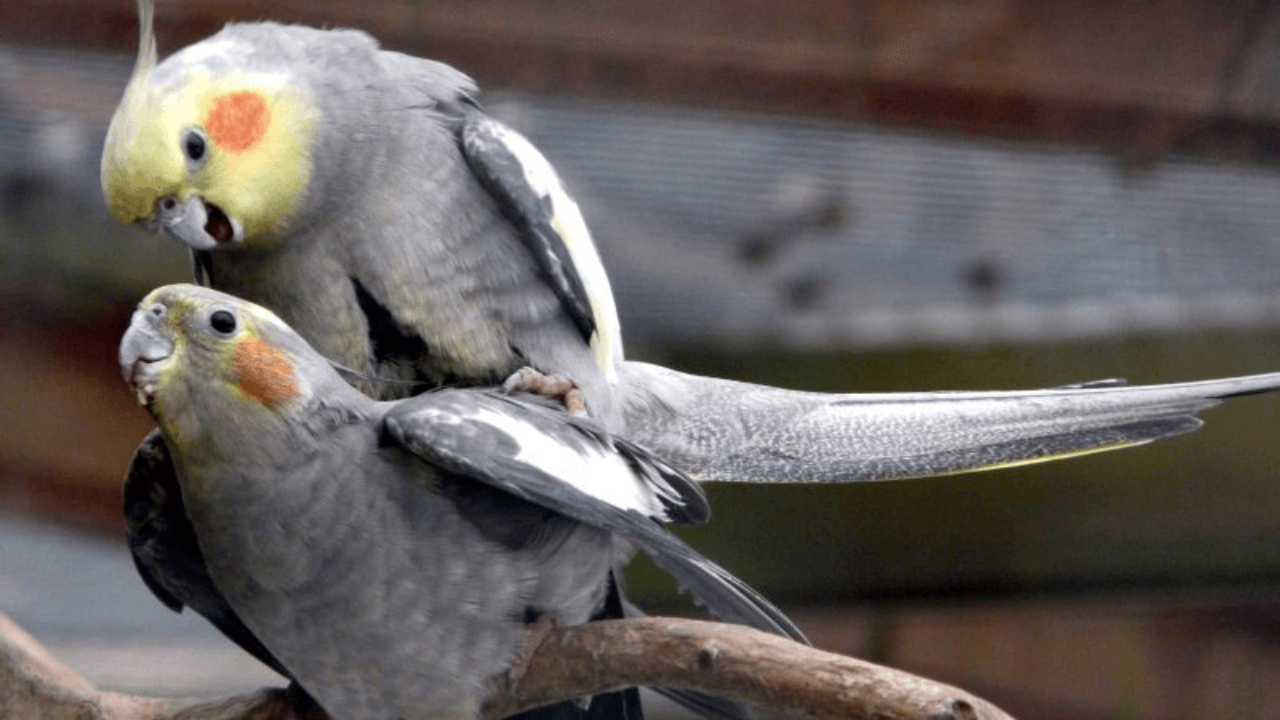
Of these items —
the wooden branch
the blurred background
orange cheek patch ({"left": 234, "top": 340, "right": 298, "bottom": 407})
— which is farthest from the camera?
the blurred background

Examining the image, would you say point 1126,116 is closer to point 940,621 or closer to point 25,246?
point 940,621

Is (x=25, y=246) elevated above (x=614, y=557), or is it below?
below

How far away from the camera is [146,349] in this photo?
867mm

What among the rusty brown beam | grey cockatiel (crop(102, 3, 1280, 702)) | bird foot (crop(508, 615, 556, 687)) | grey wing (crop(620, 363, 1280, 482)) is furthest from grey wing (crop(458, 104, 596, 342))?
the rusty brown beam

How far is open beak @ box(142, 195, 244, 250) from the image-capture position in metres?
0.98

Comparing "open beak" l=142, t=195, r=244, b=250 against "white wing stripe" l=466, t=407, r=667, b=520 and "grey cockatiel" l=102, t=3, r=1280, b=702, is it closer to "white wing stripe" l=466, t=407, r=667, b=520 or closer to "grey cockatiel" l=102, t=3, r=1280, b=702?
"grey cockatiel" l=102, t=3, r=1280, b=702

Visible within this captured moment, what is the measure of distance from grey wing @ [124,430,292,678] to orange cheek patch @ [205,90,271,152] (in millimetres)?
195

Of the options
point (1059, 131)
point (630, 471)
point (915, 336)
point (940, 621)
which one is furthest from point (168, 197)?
point (940, 621)

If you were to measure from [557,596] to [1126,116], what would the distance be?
3.10ft

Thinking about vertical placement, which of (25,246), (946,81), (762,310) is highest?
(946,81)

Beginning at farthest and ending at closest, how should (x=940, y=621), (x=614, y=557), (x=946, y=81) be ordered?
1. (x=940, y=621)
2. (x=946, y=81)
3. (x=614, y=557)

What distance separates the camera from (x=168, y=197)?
38.4 inches

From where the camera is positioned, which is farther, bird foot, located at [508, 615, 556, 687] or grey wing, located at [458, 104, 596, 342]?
grey wing, located at [458, 104, 596, 342]

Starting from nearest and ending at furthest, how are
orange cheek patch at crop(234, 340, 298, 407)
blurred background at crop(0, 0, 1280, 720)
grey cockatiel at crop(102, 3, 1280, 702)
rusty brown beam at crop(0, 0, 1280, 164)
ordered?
orange cheek patch at crop(234, 340, 298, 407) < grey cockatiel at crop(102, 3, 1280, 702) < rusty brown beam at crop(0, 0, 1280, 164) < blurred background at crop(0, 0, 1280, 720)
